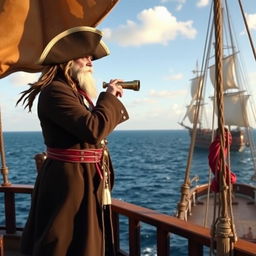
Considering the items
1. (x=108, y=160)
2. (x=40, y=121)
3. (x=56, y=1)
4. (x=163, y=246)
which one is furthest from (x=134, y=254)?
(x=56, y=1)

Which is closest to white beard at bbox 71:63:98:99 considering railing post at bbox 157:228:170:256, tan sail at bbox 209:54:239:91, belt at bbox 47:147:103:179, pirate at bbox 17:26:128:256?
pirate at bbox 17:26:128:256

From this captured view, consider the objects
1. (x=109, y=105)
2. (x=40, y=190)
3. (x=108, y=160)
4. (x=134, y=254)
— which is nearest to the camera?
(x=109, y=105)

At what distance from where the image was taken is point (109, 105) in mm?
1668

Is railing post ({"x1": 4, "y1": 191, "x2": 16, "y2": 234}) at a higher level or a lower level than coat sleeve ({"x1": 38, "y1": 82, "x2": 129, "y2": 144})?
lower

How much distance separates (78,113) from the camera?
1615mm

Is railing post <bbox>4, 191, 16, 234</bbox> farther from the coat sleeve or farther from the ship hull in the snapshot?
the ship hull

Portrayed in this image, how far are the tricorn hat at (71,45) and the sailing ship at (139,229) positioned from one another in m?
0.74

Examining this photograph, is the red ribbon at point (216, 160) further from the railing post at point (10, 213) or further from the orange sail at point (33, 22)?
the railing post at point (10, 213)

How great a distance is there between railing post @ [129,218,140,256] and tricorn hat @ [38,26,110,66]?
1.14 meters

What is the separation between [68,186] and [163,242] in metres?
0.79

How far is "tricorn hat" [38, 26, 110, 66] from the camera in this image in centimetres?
175

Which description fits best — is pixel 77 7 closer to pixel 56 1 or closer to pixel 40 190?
pixel 56 1

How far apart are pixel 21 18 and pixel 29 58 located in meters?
0.26

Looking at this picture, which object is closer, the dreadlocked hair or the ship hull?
the dreadlocked hair
